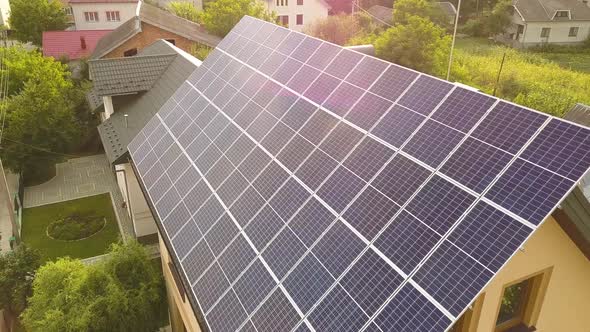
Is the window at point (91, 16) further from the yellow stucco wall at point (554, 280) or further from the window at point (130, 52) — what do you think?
the yellow stucco wall at point (554, 280)

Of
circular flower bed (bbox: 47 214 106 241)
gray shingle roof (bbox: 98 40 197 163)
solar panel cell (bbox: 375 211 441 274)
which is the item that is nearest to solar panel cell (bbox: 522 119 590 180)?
solar panel cell (bbox: 375 211 441 274)

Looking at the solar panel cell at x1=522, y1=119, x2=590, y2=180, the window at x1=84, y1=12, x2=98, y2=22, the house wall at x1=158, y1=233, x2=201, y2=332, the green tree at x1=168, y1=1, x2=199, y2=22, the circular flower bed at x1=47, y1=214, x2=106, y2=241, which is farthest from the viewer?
the green tree at x1=168, y1=1, x2=199, y2=22

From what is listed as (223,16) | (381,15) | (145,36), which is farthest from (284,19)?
(145,36)

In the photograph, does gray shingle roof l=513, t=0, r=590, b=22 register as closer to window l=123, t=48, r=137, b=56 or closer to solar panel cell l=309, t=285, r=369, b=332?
window l=123, t=48, r=137, b=56

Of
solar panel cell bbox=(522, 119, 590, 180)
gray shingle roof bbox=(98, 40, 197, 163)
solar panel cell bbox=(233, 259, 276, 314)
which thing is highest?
solar panel cell bbox=(522, 119, 590, 180)

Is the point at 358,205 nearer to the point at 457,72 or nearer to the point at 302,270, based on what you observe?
the point at 302,270

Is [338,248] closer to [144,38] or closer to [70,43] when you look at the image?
[144,38]

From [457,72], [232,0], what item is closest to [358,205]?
[457,72]
